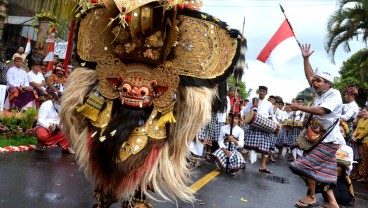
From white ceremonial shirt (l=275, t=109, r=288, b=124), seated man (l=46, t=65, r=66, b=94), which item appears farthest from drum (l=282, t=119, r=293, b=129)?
seated man (l=46, t=65, r=66, b=94)

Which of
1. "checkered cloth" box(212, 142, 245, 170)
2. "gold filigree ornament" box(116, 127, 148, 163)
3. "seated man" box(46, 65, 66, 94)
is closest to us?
"gold filigree ornament" box(116, 127, 148, 163)

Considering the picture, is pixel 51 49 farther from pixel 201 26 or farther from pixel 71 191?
pixel 201 26

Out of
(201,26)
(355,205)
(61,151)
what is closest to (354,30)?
(355,205)

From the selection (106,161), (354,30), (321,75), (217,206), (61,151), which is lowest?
(61,151)

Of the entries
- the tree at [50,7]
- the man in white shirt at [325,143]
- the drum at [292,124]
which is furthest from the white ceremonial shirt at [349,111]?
the tree at [50,7]

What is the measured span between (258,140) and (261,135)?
129 millimetres

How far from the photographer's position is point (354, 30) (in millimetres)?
16219

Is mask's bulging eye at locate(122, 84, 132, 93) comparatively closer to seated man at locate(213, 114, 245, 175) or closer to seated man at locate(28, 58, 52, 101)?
seated man at locate(213, 114, 245, 175)

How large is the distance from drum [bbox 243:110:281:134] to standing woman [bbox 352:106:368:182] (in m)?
2.44

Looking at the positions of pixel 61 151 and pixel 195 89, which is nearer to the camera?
pixel 195 89

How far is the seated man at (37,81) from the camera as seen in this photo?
33.0 ft

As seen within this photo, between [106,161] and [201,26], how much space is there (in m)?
1.43

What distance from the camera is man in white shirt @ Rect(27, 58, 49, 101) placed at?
10062 mm

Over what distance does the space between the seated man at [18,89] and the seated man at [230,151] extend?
Answer: 4949 millimetres
